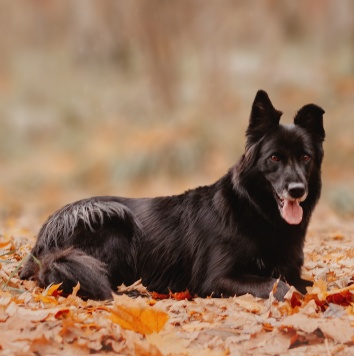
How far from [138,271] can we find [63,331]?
1.79 meters

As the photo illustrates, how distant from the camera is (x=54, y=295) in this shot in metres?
3.88

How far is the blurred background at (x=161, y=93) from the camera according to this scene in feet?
43.0

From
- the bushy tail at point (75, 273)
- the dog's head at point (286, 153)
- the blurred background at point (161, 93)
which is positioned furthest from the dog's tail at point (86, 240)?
the blurred background at point (161, 93)

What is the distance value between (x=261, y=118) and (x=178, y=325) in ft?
5.79

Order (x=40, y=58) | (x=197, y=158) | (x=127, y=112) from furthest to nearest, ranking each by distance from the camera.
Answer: (x=40, y=58)
(x=127, y=112)
(x=197, y=158)

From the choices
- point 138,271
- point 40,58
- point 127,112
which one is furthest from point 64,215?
point 40,58

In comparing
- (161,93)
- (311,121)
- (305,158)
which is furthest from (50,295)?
(161,93)

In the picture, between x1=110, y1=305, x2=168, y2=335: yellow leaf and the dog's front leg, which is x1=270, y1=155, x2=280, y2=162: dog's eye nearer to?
the dog's front leg

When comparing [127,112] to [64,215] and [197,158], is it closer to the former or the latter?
[197,158]

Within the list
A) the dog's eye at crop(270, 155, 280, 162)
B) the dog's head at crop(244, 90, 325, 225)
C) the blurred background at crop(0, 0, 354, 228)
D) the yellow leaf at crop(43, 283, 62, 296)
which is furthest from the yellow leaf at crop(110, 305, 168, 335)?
the blurred background at crop(0, 0, 354, 228)

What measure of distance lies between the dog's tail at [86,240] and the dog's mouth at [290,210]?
1121 millimetres

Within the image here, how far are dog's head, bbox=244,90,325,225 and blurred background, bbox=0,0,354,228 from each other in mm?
5956

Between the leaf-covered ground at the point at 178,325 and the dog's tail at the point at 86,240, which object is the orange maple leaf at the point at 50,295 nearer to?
the leaf-covered ground at the point at 178,325

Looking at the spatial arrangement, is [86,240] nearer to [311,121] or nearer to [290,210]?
[290,210]
